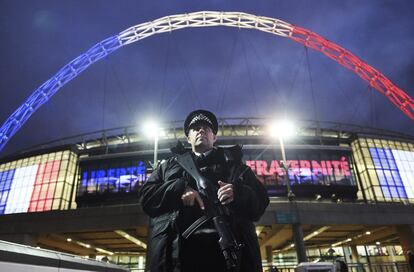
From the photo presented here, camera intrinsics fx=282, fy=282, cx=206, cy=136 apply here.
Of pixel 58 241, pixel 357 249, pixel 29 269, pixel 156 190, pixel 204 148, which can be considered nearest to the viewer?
pixel 156 190

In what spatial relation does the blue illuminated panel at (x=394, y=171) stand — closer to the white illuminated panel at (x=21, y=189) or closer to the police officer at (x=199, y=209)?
the police officer at (x=199, y=209)

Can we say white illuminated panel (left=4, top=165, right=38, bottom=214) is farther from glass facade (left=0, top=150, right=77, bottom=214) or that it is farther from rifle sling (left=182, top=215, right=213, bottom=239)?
rifle sling (left=182, top=215, right=213, bottom=239)

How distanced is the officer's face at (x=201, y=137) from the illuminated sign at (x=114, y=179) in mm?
40690

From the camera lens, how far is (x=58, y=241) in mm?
29578

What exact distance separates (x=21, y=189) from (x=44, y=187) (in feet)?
15.9

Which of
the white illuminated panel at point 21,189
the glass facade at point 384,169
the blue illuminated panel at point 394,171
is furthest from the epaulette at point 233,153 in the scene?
the white illuminated panel at point 21,189

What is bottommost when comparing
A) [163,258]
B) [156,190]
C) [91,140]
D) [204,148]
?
[163,258]

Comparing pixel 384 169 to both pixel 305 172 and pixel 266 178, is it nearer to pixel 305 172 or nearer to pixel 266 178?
pixel 305 172

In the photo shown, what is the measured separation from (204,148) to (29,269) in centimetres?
239

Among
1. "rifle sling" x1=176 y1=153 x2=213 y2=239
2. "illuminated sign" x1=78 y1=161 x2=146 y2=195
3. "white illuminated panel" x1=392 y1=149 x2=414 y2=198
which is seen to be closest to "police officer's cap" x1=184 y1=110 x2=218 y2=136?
"rifle sling" x1=176 y1=153 x2=213 y2=239

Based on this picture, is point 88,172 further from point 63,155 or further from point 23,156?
point 23,156

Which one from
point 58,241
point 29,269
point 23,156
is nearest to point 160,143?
point 58,241

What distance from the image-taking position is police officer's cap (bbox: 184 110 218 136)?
2574 millimetres

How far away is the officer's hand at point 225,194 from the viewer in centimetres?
194
